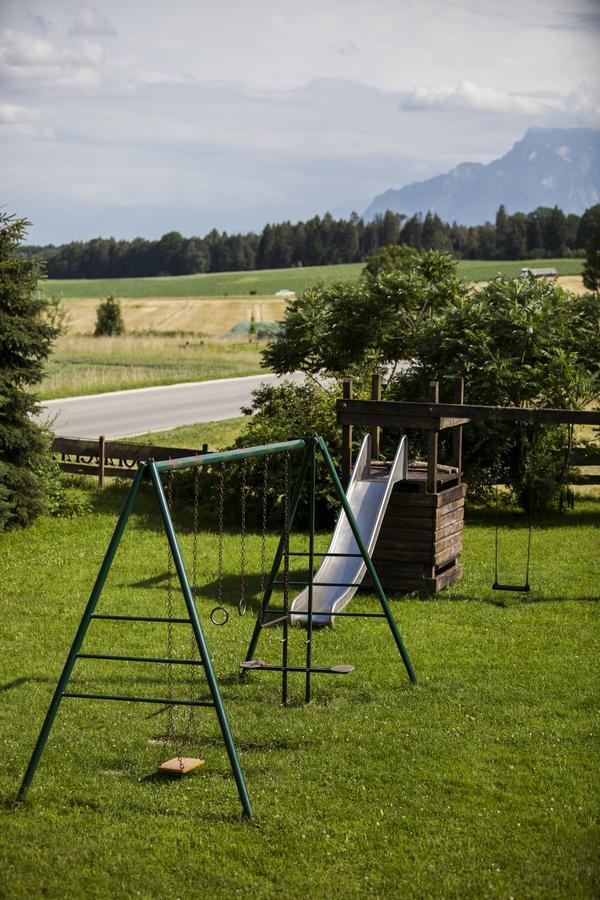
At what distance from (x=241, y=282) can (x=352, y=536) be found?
12104cm

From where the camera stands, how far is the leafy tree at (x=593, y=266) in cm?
7250

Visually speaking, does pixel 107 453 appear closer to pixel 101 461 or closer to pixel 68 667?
pixel 101 461

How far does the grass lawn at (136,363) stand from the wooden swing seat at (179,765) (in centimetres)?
2369

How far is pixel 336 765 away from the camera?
7.43 meters

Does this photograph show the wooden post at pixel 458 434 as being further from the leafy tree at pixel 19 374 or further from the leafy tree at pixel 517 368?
the leafy tree at pixel 19 374

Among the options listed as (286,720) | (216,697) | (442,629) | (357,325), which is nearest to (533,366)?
(357,325)

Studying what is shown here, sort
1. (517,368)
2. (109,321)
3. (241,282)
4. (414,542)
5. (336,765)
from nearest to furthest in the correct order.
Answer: (336,765), (414,542), (517,368), (109,321), (241,282)

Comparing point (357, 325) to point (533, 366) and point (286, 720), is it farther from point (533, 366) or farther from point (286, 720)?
point (286, 720)

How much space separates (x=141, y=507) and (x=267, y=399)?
3.06 meters

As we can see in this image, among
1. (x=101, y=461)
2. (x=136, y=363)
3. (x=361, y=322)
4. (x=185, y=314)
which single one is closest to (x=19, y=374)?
(x=101, y=461)

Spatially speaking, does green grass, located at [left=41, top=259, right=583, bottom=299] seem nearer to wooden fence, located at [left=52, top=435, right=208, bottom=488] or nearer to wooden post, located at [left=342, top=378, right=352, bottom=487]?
wooden fence, located at [left=52, top=435, right=208, bottom=488]

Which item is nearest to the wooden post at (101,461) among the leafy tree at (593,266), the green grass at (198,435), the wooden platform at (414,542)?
the green grass at (198,435)

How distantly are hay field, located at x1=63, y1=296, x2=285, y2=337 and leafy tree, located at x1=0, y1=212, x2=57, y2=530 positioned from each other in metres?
50.9

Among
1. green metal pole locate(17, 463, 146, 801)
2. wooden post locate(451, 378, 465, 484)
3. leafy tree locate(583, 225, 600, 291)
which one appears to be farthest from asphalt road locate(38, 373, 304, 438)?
leafy tree locate(583, 225, 600, 291)
